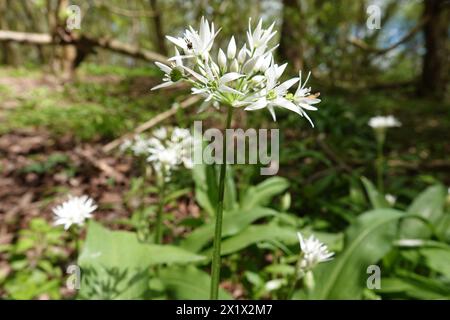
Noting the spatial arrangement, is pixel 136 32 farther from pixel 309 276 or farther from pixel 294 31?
pixel 309 276

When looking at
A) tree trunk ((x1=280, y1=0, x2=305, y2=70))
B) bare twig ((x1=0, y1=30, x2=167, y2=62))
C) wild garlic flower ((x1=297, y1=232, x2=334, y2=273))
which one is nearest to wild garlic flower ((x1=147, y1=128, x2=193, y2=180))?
wild garlic flower ((x1=297, y1=232, x2=334, y2=273))

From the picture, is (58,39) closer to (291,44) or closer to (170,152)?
(170,152)

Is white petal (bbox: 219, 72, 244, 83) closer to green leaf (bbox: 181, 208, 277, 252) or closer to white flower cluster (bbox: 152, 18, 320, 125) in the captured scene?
white flower cluster (bbox: 152, 18, 320, 125)

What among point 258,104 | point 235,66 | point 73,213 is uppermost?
point 235,66

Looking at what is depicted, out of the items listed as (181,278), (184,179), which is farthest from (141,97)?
(181,278)

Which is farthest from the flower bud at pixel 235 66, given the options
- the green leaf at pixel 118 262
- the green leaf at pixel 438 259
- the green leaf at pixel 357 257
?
the green leaf at pixel 438 259

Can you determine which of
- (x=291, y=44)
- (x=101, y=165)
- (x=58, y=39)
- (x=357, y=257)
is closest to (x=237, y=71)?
(x=357, y=257)
